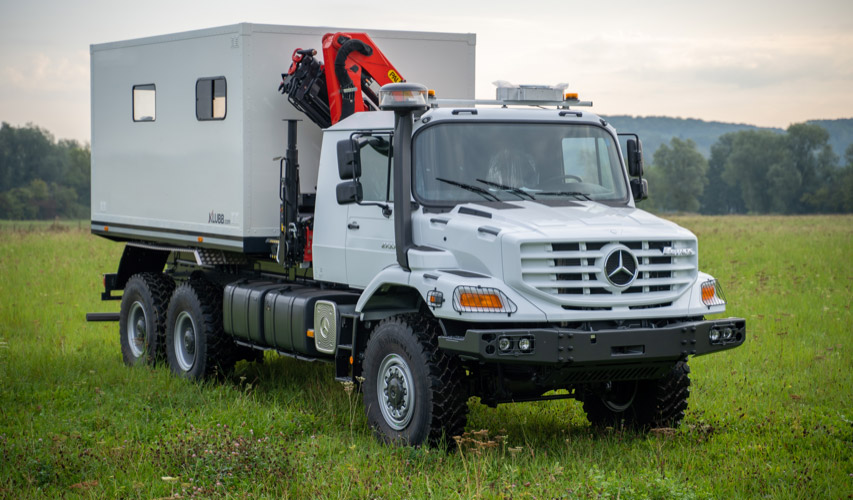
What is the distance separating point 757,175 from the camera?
123250mm

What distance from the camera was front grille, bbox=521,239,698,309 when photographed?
7.94 meters

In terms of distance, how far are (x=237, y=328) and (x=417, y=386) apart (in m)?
3.70

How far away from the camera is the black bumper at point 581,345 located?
7691mm

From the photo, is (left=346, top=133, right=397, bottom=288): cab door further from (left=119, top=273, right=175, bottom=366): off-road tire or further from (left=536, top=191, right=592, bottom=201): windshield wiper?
(left=119, top=273, right=175, bottom=366): off-road tire

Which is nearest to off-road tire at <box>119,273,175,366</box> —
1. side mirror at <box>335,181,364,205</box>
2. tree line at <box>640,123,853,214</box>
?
side mirror at <box>335,181,364,205</box>

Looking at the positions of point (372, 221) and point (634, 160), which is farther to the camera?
point (634, 160)

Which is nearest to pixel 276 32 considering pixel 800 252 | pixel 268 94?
pixel 268 94

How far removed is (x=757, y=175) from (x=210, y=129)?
11936 centimetres

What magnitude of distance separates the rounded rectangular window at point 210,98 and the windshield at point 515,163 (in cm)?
334

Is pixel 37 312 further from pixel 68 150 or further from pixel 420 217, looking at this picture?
pixel 68 150

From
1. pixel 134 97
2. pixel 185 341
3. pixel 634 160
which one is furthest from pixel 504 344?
pixel 134 97

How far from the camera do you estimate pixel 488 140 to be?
901cm

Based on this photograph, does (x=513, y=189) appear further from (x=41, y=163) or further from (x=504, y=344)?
(x=41, y=163)

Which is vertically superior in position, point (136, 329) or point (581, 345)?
point (581, 345)
